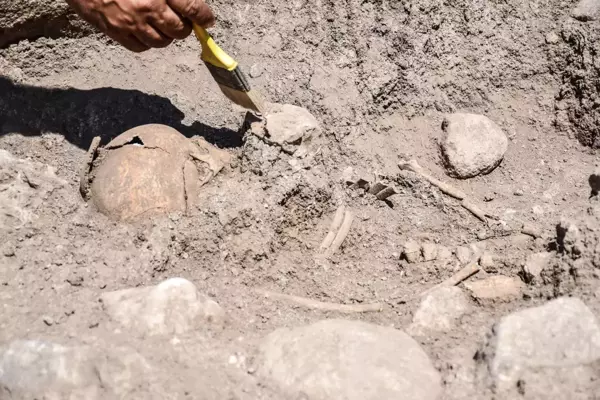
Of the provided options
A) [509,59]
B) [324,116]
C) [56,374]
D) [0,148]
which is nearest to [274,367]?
[56,374]

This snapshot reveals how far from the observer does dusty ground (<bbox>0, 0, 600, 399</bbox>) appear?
2258mm

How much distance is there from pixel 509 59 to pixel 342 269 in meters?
1.47

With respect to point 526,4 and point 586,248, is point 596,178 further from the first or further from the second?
point 526,4

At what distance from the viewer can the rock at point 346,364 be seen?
6.03 feet

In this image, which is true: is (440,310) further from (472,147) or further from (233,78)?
(233,78)

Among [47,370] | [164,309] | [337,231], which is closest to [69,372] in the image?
[47,370]

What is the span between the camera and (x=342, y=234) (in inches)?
106

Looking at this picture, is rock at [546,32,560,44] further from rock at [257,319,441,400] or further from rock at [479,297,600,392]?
rock at [257,319,441,400]

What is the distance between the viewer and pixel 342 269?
261 cm

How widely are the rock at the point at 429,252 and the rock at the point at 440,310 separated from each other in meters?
0.24

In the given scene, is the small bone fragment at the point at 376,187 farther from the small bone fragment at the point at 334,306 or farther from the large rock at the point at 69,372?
the large rock at the point at 69,372

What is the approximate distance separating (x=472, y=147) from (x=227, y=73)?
1.21 meters

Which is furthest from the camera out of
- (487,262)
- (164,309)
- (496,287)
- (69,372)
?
(487,262)

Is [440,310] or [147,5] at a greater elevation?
[147,5]
